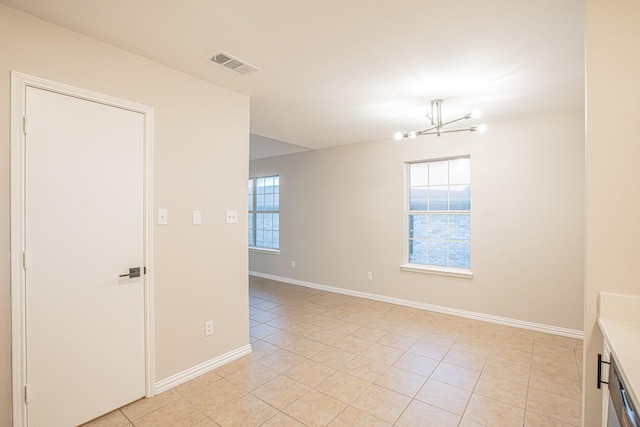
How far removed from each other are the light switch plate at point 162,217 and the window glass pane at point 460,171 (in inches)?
143

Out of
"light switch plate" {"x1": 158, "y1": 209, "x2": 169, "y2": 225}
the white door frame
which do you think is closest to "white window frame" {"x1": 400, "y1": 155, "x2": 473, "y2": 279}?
"light switch plate" {"x1": 158, "y1": 209, "x2": 169, "y2": 225}

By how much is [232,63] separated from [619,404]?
112 inches

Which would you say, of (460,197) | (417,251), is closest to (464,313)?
(417,251)

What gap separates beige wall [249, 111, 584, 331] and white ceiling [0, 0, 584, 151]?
662 mm

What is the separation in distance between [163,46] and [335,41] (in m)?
1.20

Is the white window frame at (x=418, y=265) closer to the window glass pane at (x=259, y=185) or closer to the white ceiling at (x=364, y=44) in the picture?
the white ceiling at (x=364, y=44)

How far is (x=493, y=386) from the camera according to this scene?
241cm

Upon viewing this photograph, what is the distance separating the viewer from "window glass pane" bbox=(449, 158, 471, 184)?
4.08m

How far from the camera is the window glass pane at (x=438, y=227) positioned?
427cm

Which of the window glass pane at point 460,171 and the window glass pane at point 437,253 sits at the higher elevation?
the window glass pane at point 460,171

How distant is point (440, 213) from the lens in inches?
169

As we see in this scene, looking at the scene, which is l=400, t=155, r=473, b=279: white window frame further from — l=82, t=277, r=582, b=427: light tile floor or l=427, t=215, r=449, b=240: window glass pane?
l=82, t=277, r=582, b=427: light tile floor

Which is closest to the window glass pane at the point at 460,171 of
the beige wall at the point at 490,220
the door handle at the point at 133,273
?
the beige wall at the point at 490,220

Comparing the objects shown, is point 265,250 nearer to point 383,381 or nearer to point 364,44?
point 383,381
